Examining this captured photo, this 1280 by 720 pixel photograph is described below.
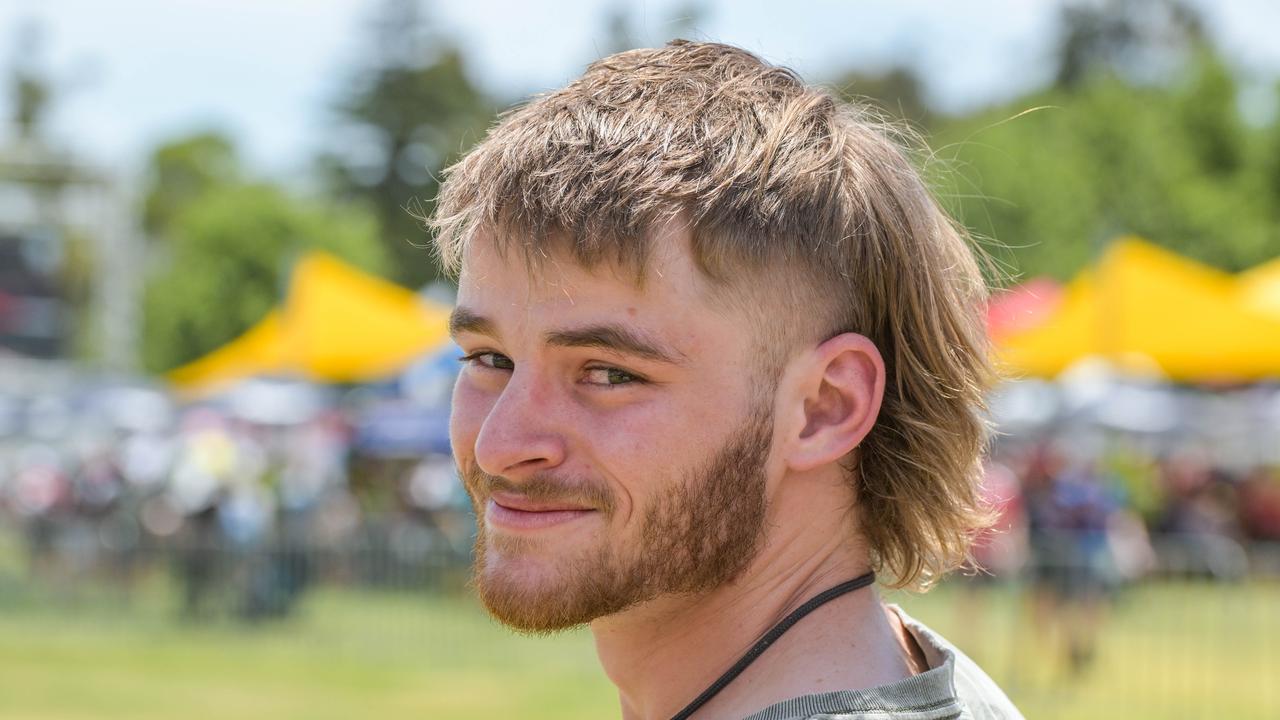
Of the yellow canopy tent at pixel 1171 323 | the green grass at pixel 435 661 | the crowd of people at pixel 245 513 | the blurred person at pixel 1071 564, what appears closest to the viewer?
the green grass at pixel 435 661

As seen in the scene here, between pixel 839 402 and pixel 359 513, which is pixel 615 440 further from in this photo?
pixel 359 513

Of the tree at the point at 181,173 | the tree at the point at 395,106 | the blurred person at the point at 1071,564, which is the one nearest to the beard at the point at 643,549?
the blurred person at the point at 1071,564

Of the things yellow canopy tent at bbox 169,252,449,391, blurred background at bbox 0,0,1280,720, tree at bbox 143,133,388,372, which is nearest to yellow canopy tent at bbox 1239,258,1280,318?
blurred background at bbox 0,0,1280,720

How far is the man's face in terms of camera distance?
173 cm

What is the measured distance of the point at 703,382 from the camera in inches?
68.1

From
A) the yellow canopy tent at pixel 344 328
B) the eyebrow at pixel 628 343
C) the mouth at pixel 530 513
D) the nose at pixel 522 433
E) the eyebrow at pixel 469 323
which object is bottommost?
the mouth at pixel 530 513

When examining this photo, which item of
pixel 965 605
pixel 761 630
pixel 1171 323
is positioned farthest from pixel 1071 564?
pixel 761 630

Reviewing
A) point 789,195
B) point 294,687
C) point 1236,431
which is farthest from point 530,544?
point 1236,431

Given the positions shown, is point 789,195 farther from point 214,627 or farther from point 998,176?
point 998,176

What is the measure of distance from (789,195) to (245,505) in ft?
50.2

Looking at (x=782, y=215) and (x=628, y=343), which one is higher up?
(x=782, y=215)

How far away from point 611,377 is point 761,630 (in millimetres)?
378

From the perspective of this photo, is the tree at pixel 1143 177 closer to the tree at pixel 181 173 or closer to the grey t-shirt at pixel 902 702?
the grey t-shirt at pixel 902 702

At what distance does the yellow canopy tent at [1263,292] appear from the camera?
15984mm
